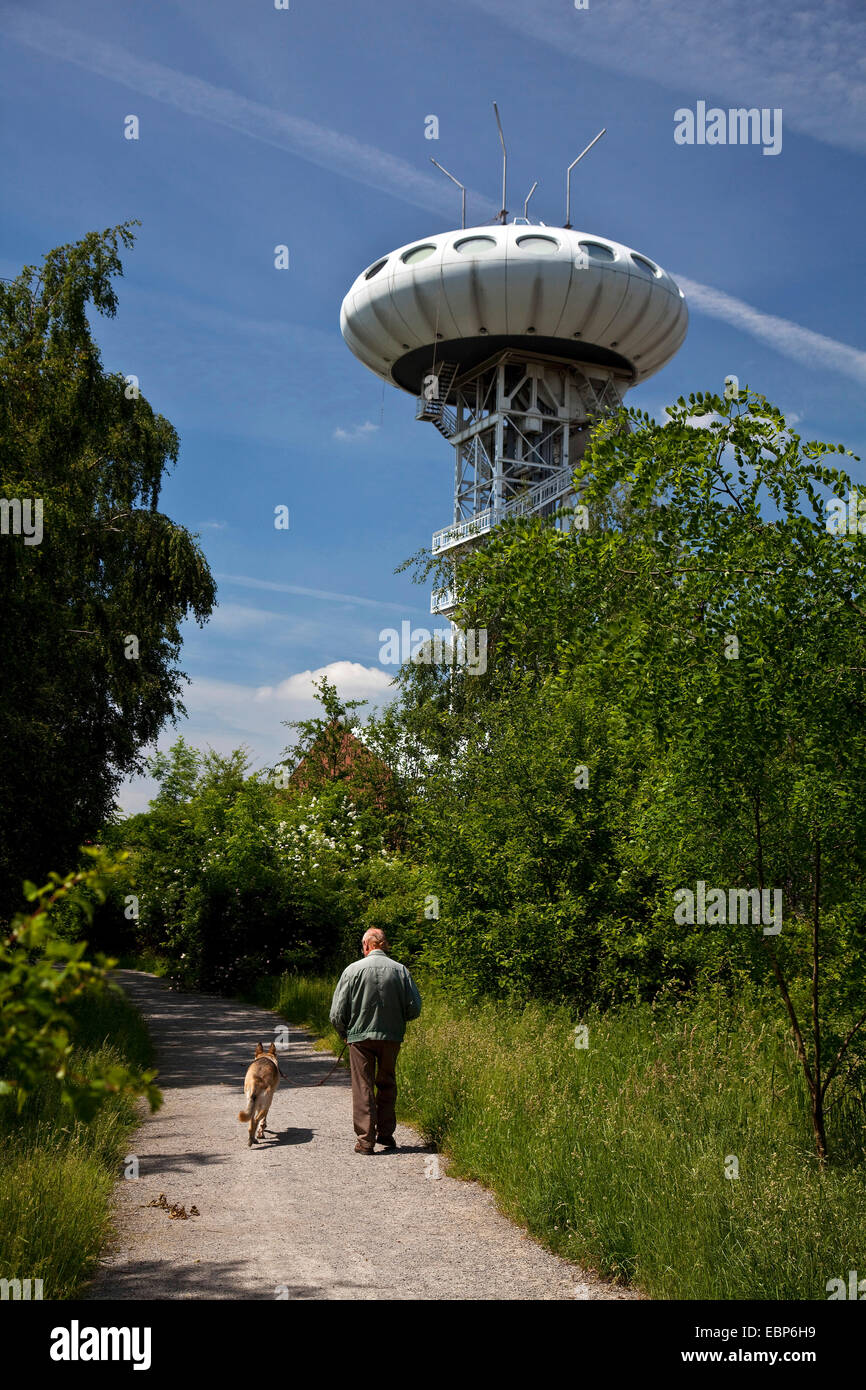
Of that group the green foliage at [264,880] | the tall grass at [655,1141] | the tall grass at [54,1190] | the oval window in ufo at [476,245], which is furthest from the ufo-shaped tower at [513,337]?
the tall grass at [54,1190]

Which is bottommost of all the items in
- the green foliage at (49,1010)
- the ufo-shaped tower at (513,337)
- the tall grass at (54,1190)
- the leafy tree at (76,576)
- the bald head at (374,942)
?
the tall grass at (54,1190)

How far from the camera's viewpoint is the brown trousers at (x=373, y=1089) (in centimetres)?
808

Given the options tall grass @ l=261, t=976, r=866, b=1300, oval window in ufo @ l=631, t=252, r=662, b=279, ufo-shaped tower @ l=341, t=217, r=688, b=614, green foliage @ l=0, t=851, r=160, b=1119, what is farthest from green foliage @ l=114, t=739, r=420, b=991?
oval window in ufo @ l=631, t=252, r=662, b=279

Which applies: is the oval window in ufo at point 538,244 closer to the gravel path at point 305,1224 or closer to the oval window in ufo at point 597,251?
the oval window in ufo at point 597,251

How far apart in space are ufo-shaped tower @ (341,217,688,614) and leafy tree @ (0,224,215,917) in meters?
26.3

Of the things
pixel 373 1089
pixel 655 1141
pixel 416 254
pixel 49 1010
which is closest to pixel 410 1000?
pixel 373 1089

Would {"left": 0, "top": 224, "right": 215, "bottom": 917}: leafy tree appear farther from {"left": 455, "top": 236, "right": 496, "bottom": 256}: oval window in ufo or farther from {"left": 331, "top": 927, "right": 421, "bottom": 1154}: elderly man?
{"left": 455, "top": 236, "right": 496, "bottom": 256}: oval window in ufo

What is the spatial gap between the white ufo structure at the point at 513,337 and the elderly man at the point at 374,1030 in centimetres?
3699

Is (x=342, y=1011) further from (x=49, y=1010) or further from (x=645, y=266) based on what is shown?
(x=645, y=266)

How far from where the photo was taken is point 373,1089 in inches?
327

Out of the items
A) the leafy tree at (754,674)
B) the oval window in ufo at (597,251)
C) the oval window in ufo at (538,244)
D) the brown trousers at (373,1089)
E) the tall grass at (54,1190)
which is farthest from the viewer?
the oval window in ufo at (597,251)


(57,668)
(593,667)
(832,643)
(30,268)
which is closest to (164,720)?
(57,668)

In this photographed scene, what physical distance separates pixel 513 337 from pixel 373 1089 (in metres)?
46.2

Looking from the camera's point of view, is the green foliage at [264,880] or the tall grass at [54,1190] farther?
the green foliage at [264,880]
